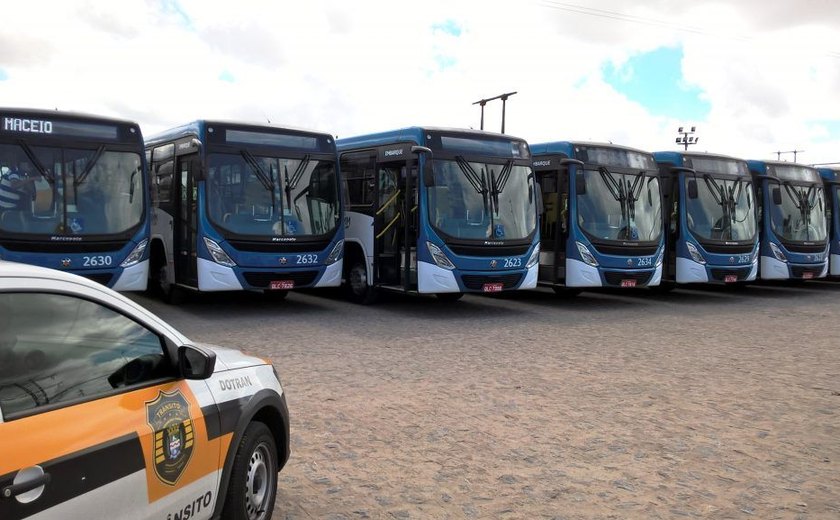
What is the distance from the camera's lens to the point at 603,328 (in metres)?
12.7

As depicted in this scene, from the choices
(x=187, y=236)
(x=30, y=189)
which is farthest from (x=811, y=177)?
(x=30, y=189)

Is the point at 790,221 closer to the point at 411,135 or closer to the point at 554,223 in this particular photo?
the point at 554,223

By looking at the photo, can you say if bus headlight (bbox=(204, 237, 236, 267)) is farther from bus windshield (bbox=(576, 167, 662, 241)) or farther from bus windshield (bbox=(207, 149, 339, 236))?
bus windshield (bbox=(576, 167, 662, 241))

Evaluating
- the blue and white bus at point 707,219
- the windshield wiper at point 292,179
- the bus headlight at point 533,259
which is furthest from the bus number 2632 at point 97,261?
the blue and white bus at point 707,219

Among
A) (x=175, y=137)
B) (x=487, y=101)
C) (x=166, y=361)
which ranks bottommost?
(x=166, y=361)

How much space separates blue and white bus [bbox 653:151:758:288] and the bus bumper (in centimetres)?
1121

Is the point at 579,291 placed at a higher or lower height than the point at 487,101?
lower

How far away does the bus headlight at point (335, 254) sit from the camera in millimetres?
13883

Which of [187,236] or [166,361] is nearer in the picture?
[166,361]

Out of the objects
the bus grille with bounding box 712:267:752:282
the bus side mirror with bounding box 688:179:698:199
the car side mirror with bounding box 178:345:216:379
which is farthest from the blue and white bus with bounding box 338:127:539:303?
the car side mirror with bounding box 178:345:216:379

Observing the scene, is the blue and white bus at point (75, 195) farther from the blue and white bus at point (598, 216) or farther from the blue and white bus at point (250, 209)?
the blue and white bus at point (598, 216)

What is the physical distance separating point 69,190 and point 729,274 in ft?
45.4

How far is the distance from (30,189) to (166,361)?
9.42 meters

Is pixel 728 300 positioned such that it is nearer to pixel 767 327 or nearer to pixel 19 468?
pixel 767 327
